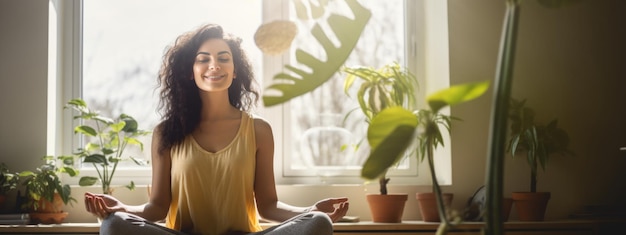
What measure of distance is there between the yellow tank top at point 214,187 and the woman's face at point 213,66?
0.19m

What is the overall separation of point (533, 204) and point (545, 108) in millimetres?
442

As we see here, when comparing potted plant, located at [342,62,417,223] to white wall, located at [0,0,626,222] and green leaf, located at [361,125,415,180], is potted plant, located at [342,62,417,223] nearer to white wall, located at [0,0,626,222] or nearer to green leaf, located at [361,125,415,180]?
white wall, located at [0,0,626,222]

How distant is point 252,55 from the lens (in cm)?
338

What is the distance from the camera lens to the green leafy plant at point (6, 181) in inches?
117

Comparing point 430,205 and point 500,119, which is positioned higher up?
point 500,119

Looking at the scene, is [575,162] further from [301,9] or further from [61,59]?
[301,9]

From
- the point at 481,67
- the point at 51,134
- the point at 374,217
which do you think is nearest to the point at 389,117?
the point at 374,217

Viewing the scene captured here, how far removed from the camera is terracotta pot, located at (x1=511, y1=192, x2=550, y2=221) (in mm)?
2889

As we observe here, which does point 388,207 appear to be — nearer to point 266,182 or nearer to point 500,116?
point 266,182

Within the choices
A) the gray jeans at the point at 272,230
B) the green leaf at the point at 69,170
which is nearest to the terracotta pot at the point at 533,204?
the gray jeans at the point at 272,230

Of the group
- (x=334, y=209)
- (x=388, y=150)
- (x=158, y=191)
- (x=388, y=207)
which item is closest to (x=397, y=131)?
(x=388, y=150)

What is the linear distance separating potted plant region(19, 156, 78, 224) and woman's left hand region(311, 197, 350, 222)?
3.52ft

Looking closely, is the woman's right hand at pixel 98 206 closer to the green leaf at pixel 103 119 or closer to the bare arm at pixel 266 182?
the bare arm at pixel 266 182

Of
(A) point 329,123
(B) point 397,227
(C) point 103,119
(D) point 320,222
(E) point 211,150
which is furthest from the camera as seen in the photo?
(A) point 329,123
